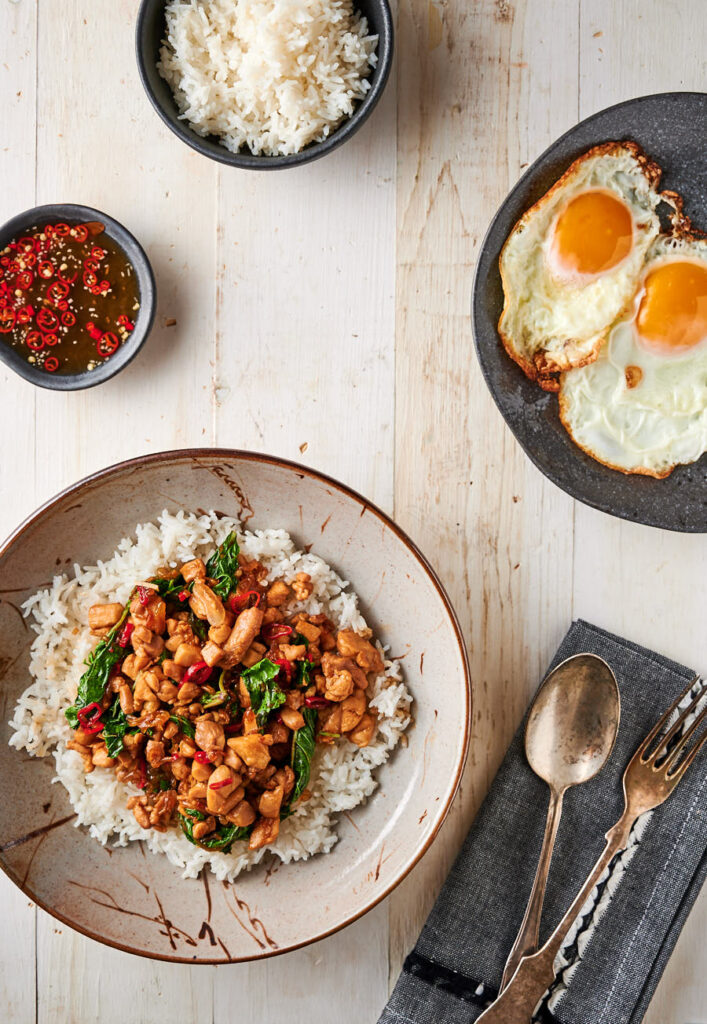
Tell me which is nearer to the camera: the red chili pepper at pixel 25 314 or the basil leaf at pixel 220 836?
the basil leaf at pixel 220 836

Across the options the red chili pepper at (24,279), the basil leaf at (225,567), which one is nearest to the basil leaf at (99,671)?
the basil leaf at (225,567)

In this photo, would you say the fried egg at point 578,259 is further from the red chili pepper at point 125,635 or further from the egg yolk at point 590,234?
the red chili pepper at point 125,635

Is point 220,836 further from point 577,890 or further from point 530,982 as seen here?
point 577,890

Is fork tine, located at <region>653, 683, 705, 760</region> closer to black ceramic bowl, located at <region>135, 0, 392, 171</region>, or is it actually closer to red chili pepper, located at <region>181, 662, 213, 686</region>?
red chili pepper, located at <region>181, 662, 213, 686</region>

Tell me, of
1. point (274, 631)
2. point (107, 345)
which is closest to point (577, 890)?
point (274, 631)

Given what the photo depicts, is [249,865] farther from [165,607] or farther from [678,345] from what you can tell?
[678,345]

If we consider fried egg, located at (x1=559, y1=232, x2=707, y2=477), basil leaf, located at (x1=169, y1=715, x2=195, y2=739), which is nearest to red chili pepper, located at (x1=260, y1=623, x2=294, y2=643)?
basil leaf, located at (x1=169, y1=715, x2=195, y2=739)

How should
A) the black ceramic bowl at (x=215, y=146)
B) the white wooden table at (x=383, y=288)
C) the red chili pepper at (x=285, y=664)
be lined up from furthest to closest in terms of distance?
1. the white wooden table at (x=383, y=288)
2. the black ceramic bowl at (x=215, y=146)
3. the red chili pepper at (x=285, y=664)
